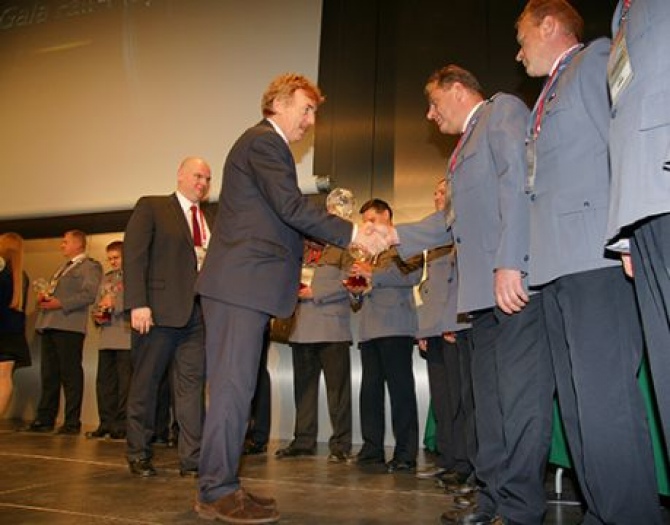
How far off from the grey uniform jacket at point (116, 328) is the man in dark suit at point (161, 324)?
1894mm

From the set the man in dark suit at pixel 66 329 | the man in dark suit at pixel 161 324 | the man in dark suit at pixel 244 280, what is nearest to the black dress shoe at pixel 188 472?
the man in dark suit at pixel 161 324

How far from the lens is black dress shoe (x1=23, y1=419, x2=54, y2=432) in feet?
17.7

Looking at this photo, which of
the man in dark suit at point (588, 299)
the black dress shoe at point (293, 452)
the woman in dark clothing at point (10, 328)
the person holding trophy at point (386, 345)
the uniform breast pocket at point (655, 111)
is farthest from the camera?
the woman in dark clothing at point (10, 328)

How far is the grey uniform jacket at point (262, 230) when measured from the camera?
2367 millimetres

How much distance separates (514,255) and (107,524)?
155 cm

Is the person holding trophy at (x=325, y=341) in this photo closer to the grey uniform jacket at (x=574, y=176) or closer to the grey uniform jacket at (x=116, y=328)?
the grey uniform jacket at (x=116, y=328)

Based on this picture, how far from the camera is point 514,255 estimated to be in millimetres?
1992

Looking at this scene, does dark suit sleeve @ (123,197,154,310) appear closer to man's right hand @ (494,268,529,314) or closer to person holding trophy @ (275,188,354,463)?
person holding trophy @ (275,188,354,463)

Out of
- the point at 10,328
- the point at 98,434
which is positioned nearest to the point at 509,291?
the point at 10,328

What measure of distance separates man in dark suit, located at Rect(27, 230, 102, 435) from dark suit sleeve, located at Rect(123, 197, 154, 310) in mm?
2377

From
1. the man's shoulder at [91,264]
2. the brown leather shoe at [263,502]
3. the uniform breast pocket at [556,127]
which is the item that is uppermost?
the man's shoulder at [91,264]

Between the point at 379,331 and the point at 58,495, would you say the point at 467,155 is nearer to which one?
the point at 379,331

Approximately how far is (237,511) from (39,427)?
3937 millimetres

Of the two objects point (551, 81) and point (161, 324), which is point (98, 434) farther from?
point (551, 81)
